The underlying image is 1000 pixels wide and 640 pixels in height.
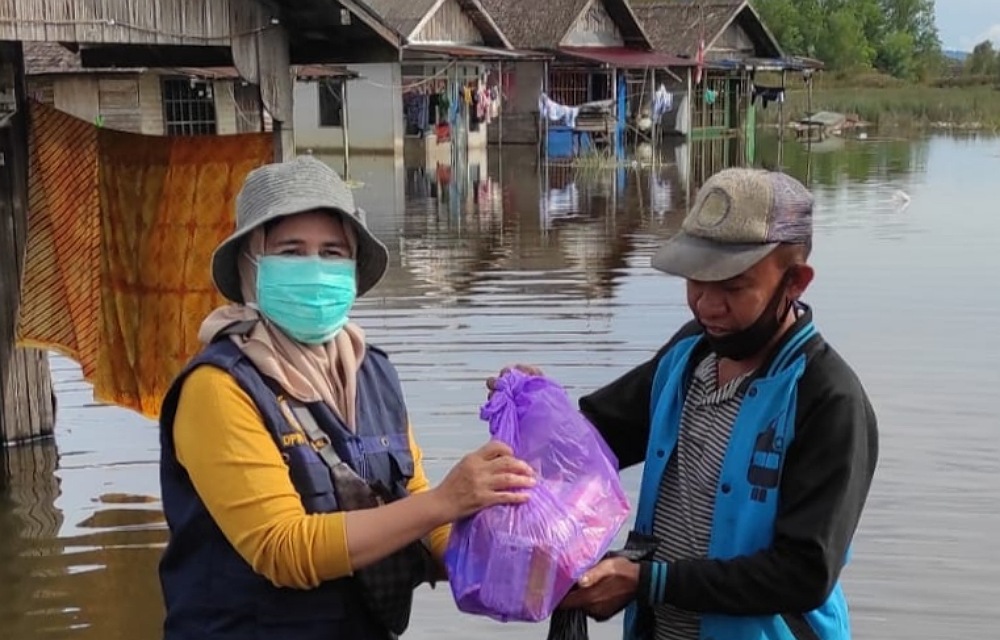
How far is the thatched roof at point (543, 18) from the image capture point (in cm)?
3653

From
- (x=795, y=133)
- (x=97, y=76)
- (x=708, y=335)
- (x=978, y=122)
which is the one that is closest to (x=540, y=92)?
(x=795, y=133)

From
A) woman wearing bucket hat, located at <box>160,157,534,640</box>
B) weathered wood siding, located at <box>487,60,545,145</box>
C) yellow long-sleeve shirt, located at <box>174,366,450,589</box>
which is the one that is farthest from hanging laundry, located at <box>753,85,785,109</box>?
yellow long-sleeve shirt, located at <box>174,366,450,589</box>

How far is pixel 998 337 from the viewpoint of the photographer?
33.8 feet

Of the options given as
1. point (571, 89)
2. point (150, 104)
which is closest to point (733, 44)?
point (571, 89)

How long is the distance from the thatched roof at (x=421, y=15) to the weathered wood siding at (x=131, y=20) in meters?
24.2

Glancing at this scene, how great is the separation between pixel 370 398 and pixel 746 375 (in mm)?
A: 717

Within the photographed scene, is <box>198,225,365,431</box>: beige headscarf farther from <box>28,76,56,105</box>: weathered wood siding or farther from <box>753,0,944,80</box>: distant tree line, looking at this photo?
<box>753,0,944,80</box>: distant tree line

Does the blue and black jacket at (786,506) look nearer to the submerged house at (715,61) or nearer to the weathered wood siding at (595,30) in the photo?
the weathered wood siding at (595,30)

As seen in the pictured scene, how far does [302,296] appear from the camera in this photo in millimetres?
2240

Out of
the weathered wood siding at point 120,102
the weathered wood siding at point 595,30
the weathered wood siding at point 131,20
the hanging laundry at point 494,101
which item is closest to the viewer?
the weathered wood siding at point 131,20

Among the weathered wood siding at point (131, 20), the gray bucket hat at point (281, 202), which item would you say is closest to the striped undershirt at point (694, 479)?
the gray bucket hat at point (281, 202)

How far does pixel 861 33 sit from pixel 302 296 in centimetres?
8179

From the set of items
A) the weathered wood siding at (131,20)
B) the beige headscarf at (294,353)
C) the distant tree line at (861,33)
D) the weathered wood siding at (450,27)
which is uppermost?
the distant tree line at (861,33)

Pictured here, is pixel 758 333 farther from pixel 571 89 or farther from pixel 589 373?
pixel 571 89
